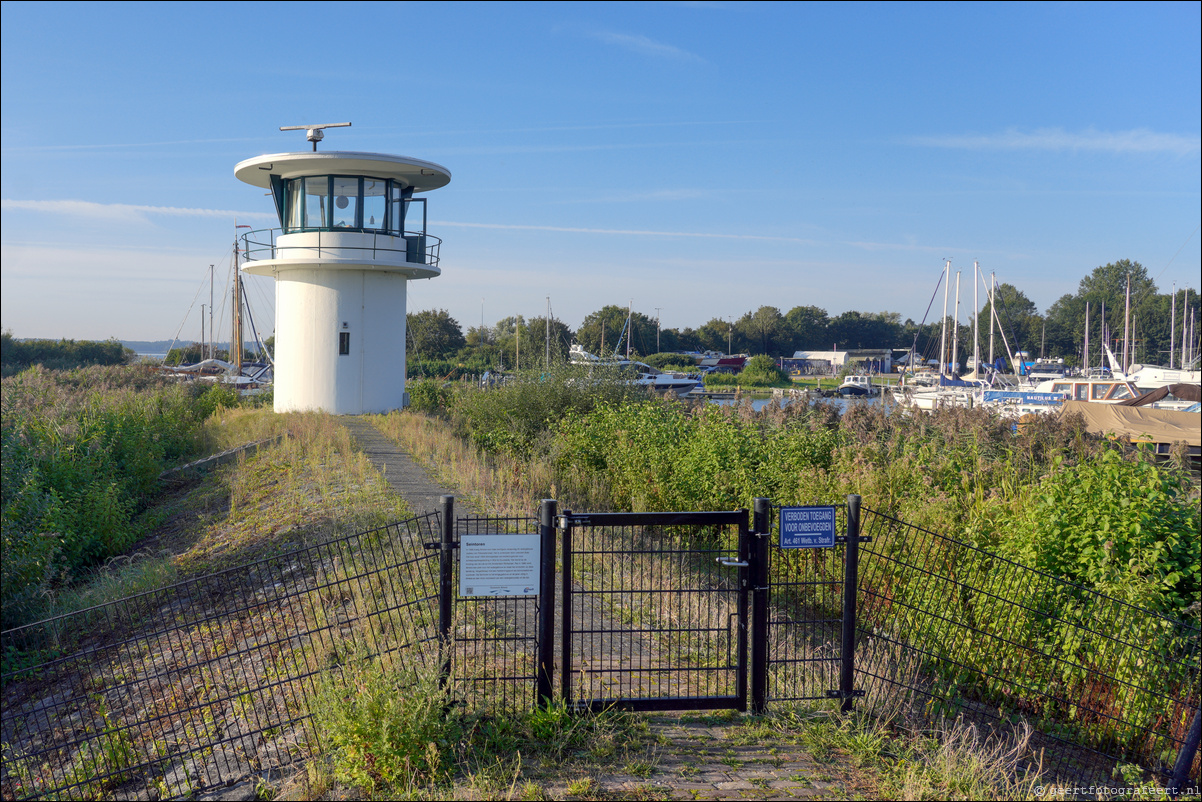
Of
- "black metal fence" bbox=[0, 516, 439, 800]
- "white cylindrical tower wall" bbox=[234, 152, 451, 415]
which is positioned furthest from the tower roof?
"black metal fence" bbox=[0, 516, 439, 800]

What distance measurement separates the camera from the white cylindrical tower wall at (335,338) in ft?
78.8

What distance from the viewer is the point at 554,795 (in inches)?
179

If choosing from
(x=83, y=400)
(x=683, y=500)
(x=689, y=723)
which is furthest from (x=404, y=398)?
(x=689, y=723)

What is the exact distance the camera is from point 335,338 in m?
24.0

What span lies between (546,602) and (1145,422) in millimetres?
23216

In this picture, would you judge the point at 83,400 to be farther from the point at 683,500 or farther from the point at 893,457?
the point at 893,457

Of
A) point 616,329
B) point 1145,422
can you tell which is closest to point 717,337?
point 616,329

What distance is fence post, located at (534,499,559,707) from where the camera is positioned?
524 centimetres

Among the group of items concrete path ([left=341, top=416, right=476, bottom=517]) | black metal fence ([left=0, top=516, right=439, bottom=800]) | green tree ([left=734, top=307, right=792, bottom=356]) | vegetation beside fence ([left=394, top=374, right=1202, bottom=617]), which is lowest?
black metal fence ([left=0, top=516, right=439, bottom=800])

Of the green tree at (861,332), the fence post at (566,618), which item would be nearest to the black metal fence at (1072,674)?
the fence post at (566,618)

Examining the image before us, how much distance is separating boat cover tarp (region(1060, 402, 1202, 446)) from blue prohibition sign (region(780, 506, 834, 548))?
19221mm

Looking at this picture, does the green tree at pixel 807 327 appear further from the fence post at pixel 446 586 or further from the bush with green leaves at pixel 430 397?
the fence post at pixel 446 586

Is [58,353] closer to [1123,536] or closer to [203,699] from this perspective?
[203,699]

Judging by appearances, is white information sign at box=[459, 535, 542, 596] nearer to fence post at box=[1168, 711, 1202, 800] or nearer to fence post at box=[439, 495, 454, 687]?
fence post at box=[439, 495, 454, 687]
